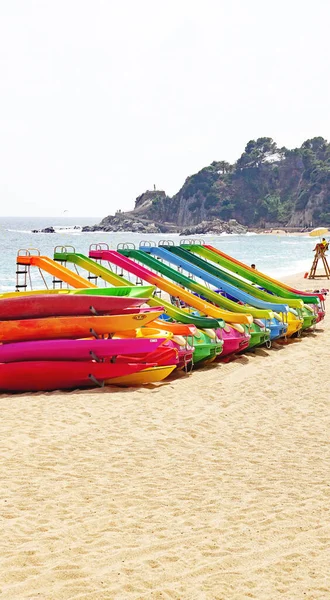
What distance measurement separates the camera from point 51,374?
873 centimetres

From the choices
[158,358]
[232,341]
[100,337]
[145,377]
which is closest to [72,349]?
[100,337]

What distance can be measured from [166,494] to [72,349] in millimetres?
3869

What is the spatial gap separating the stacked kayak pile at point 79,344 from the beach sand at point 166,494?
1.07ft

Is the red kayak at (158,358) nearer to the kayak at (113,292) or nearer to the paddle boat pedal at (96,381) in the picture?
the paddle boat pedal at (96,381)

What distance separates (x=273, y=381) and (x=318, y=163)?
462 feet

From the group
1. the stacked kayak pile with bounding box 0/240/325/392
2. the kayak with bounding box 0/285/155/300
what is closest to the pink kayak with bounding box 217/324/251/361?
the stacked kayak pile with bounding box 0/240/325/392

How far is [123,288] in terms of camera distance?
33.8 feet

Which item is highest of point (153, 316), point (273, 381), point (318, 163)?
point (318, 163)

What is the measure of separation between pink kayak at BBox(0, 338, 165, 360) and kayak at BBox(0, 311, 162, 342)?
0.66 feet

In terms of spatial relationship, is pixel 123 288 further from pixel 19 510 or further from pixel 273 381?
pixel 19 510

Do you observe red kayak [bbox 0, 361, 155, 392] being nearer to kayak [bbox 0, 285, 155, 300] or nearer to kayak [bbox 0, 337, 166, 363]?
kayak [bbox 0, 337, 166, 363]

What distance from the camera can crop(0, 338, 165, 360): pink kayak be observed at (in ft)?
29.0

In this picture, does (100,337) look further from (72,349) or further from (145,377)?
(145,377)

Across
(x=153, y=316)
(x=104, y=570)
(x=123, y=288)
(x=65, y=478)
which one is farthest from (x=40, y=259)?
(x=104, y=570)
